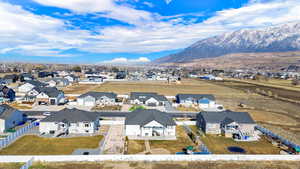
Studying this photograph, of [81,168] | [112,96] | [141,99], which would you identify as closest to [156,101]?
[141,99]

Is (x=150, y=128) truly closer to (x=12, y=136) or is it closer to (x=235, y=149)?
(x=235, y=149)

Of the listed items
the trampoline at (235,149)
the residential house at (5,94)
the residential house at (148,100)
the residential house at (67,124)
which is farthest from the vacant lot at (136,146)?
the residential house at (5,94)

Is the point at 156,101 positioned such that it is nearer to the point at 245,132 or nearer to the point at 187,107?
the point at 187,107

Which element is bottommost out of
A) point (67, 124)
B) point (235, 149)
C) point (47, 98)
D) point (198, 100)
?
point (235, 149)

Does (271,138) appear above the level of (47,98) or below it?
below

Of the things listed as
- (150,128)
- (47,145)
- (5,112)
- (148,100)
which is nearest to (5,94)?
(5,112)

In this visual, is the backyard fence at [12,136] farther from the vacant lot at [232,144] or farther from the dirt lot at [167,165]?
the vacant lot at [232,144]
